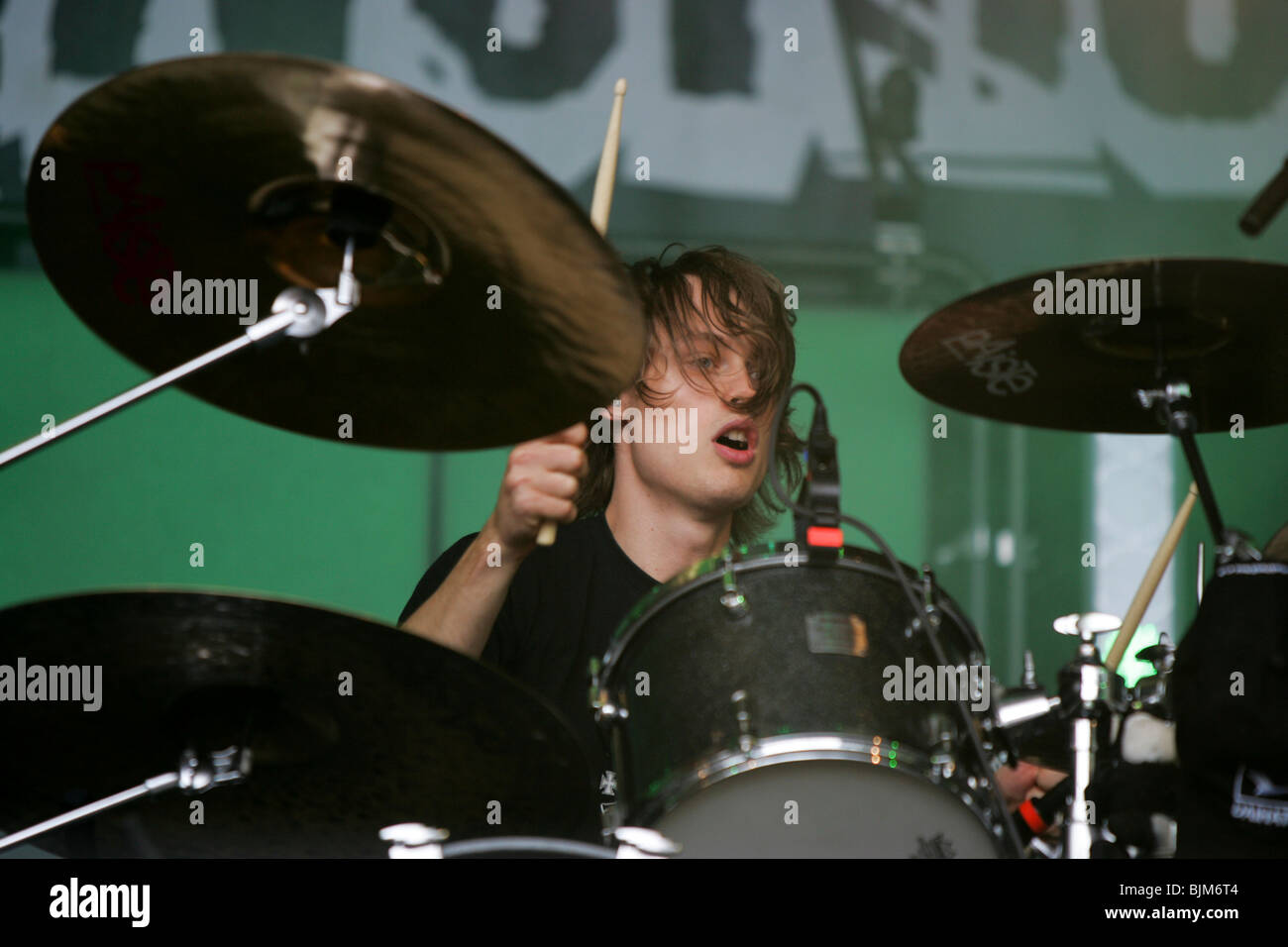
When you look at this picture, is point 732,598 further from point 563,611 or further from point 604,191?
point 563,611

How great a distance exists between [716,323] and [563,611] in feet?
1.77

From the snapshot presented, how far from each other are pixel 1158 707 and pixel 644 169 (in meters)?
1.47

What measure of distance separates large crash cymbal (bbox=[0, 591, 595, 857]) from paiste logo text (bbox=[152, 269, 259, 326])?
42 cm

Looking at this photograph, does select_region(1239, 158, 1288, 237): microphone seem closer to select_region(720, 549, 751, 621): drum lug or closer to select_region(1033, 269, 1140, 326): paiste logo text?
select_region(1033, 269, 1140, 326): paiste logo text

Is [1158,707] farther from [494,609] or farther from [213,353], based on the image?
[213,353]

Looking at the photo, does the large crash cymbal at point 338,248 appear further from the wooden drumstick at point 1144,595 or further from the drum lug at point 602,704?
the wooden drumstick at point 1144,595

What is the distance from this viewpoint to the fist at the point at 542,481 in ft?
4.54

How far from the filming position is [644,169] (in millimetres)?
2502

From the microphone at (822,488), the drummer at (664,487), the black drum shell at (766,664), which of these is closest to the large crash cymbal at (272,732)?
the black drum shell at (766,664)

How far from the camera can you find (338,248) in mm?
1235

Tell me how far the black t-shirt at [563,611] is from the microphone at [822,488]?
59cm

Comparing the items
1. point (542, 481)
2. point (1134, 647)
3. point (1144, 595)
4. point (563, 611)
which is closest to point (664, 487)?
point (563, 611)
